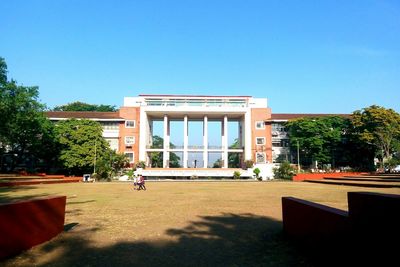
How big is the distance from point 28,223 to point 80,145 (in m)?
43.1

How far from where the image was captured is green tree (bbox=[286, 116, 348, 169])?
53344 mm

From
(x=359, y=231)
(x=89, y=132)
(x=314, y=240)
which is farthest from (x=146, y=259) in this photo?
(x=89, y=132)

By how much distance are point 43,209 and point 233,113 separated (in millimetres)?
57039

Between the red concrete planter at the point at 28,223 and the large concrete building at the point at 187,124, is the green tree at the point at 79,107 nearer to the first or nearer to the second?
the large concrete building at the point at 187,124

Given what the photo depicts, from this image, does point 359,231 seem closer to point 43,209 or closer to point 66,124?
point 43,209

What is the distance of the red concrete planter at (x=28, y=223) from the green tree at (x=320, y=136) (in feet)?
166

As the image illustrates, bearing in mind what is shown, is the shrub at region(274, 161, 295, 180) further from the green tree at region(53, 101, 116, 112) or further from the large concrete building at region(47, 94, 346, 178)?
the green tree at region(53, 101, 116, 112)

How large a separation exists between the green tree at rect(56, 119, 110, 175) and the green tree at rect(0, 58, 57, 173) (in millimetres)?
1836

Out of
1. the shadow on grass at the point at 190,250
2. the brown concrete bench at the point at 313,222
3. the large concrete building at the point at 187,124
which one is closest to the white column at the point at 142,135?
the large concrete building at the point at 187,124

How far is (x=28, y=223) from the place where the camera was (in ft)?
19.6

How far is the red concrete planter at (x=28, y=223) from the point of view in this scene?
207 inches

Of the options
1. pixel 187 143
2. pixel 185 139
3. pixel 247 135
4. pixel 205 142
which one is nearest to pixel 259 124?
pixel 247 135

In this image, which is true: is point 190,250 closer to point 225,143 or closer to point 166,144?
point 166,144

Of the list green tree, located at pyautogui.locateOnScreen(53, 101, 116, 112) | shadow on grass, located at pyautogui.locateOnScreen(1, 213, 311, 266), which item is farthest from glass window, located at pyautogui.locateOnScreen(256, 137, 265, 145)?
shadow on grass, located at pyautogui.locateOnScreen(1, 213, 311, 266)
